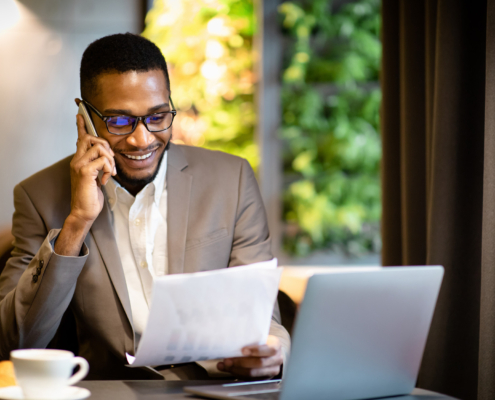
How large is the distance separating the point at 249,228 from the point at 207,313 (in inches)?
27.5

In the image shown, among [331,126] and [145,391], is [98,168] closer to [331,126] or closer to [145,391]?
[145,391]

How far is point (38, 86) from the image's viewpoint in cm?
233

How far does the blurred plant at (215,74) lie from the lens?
3559 millimetres

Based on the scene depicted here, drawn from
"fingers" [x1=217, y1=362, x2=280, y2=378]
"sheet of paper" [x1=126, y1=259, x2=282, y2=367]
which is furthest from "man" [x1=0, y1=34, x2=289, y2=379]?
"sheet of paper" [x1=126, y1=259, x2=282, y2=367]

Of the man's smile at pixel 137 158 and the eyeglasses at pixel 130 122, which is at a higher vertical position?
the eyeglasses at pixel 130 122

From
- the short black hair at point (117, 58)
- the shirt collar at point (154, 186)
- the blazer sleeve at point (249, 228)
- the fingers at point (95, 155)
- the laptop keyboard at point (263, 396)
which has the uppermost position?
the short black hair at point (117, 58)

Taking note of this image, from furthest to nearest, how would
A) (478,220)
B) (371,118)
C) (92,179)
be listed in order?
(371,118)
(478,220)
(92,179)

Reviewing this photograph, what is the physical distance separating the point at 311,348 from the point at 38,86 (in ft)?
6.49

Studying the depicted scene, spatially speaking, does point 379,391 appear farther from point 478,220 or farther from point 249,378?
point 478,220

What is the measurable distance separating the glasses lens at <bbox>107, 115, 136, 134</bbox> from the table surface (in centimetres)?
72

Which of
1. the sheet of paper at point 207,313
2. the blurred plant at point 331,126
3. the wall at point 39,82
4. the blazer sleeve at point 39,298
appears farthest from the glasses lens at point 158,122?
the blurred plant at point 331,126

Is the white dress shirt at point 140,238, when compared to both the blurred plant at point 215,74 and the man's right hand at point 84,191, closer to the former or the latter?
the man's right hand at point 84,191

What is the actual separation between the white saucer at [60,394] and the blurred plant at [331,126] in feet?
8.79

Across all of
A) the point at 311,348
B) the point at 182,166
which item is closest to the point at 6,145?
the point at 182,166
